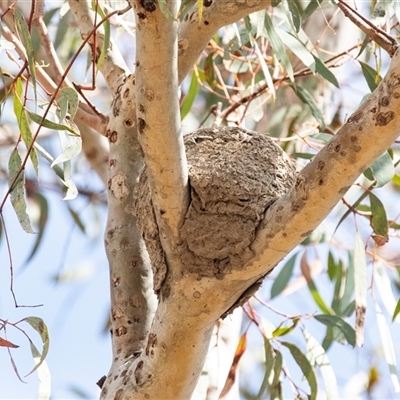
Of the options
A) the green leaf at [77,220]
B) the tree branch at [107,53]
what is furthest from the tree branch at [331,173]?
the green leaf at [77,220]

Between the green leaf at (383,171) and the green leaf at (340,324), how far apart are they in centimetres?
68

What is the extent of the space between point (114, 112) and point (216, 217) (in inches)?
18.1

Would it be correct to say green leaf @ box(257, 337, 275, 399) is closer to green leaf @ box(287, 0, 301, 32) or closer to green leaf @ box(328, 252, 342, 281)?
green leaf @ box(328, 252, 342, 281)

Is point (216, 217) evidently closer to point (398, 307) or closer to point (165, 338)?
point (165, 338)

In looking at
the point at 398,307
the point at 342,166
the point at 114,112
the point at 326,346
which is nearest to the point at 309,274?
the point at 326,346

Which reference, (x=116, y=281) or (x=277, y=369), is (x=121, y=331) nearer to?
(x=116, y=281)

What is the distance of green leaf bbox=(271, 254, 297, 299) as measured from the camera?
9.20ft

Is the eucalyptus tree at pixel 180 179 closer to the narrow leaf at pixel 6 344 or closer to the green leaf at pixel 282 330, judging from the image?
the narrow leaf at pixel 6 344

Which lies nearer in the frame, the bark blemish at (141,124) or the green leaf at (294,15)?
the bark blemish at (141,124)

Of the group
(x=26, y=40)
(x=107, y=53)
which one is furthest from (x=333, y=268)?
(x=26, y=40)

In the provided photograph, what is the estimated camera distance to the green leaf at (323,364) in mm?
2266

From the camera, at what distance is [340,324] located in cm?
239

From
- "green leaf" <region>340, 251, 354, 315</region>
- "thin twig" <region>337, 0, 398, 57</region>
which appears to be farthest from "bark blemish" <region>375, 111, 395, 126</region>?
"green leaf" <region>340, 251, 354, 315</region>

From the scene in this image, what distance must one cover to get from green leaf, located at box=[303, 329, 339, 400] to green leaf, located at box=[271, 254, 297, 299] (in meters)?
0.45
